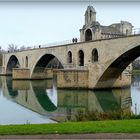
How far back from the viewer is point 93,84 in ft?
131

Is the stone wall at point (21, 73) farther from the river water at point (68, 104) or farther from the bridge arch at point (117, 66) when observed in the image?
the bridge arch at point (117, 66)

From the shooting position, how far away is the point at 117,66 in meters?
40.0

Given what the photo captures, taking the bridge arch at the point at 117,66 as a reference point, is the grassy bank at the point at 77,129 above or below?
below

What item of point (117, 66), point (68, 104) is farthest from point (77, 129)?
point (117, 66)

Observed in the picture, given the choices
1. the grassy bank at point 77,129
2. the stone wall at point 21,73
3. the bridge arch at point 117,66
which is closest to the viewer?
the grassy bank at point 77,129

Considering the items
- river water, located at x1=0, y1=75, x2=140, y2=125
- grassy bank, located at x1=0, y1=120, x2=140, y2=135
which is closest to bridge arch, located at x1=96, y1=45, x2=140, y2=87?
river water, located at x1=0, y1=75, x2=140, y2=125

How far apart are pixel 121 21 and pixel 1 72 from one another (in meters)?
36.3

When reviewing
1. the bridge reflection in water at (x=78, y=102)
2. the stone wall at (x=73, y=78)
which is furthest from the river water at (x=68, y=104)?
the stone wall at (x=73, y=78)

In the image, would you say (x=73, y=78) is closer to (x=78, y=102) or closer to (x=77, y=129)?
(x=78, y=102)

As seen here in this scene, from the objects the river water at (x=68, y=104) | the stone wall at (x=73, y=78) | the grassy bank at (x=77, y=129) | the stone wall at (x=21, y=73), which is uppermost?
the stone wall at (x=21, y=73)

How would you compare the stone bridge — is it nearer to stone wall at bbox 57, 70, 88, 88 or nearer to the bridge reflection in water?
stone wall at bbox 57, 70, 88, 88

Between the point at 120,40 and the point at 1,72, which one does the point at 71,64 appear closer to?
the point at 120,40

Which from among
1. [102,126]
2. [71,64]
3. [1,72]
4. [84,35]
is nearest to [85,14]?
[84,35]

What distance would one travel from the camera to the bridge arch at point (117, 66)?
37581 millimetres
